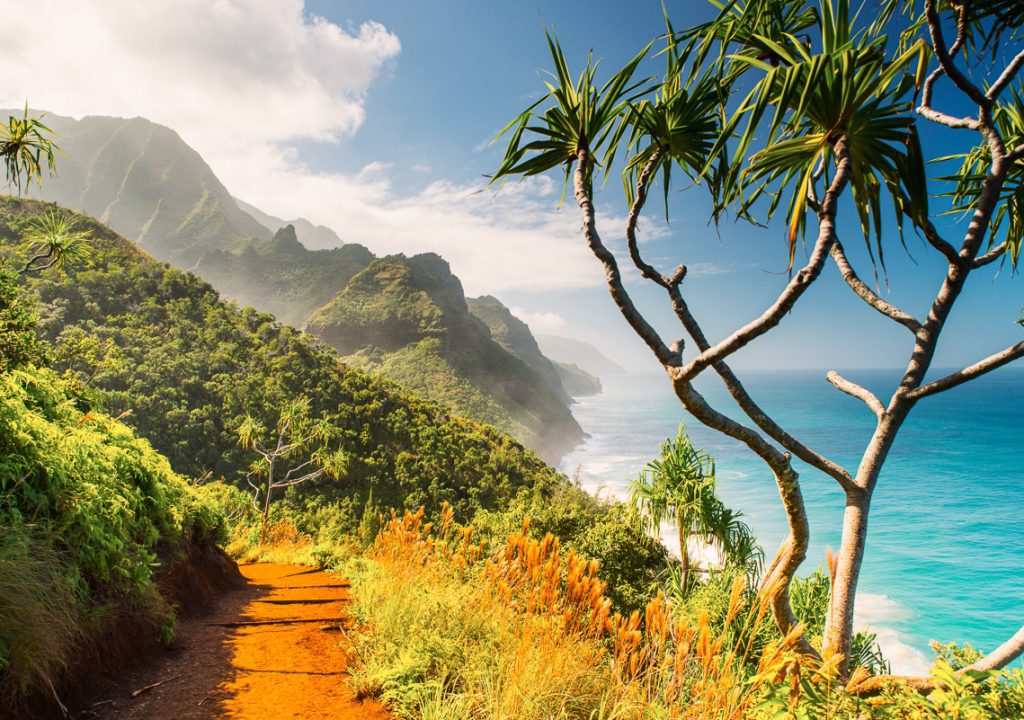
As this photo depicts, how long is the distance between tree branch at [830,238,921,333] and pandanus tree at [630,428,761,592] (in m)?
8.31

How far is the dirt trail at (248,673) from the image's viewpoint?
268 cm

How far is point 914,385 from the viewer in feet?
9.21

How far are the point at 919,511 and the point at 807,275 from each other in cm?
6919

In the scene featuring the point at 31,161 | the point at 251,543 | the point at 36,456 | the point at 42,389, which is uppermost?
the point at 31,161

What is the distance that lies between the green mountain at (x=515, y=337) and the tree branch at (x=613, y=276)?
15484 cm

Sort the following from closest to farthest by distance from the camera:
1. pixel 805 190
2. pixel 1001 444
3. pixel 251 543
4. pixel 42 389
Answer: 1. pixel 805 190
2. pixel 42 389
3. pixel 251 543
4. pixel 1001 444

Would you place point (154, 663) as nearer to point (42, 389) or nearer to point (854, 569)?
point (42, 389)

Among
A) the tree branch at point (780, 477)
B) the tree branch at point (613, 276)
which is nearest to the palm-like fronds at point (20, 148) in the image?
the tree branch at point (613, 276)

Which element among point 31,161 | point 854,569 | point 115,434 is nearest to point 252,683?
point 115,434

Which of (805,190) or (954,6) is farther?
(954,6)

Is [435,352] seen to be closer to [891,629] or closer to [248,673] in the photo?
[891,629]

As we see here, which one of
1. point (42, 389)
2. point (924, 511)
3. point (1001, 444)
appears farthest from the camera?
point (1001, 444)

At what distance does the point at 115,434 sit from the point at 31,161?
435 cm

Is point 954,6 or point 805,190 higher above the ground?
point 954,6
